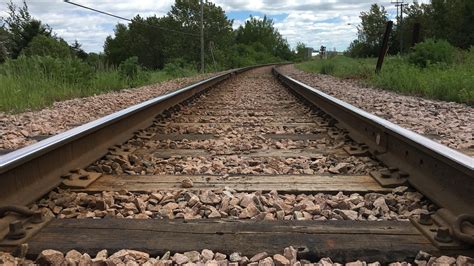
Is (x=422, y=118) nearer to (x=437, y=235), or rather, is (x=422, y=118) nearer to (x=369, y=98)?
(x=369, y=98)

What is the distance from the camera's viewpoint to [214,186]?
2.91 m

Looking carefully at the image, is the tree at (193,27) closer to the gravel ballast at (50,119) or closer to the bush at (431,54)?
the bush at (431,54)

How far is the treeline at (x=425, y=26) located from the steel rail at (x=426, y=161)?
3680cm

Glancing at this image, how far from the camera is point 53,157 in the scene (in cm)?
293

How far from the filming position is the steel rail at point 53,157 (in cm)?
239

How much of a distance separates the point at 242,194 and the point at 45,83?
7.45 m

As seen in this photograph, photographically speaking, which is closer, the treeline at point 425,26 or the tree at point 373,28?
the treeline at point 425,26

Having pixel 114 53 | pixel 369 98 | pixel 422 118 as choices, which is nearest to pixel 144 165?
pixel 422 118

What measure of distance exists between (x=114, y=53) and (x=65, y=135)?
93.8m

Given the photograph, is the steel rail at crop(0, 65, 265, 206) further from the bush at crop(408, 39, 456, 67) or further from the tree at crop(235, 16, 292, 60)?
the tree at crop(235, 16, 292, 60)

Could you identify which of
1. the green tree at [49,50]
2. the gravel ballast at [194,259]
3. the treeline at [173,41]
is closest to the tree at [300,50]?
the treeline at [173,41]

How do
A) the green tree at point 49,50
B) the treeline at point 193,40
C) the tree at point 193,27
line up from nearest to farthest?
the green tree at point 49,50 → the treeline at point 193,40 → the tree at point 193,27

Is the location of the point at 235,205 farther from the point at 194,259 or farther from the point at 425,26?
the point at 425,26

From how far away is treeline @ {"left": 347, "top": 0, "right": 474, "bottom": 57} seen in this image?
4938 cm
